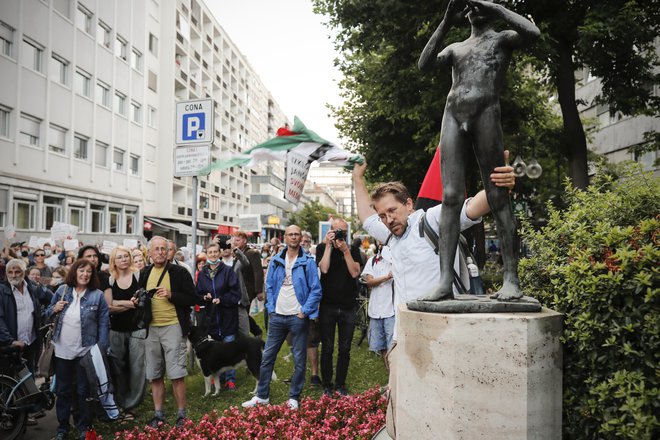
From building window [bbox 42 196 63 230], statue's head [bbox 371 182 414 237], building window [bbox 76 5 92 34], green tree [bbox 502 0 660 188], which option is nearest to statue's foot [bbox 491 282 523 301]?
statue's head [bbox 371 182 414 237]

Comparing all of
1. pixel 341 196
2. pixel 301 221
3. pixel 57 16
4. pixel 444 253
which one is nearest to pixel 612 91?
pixel 444 253

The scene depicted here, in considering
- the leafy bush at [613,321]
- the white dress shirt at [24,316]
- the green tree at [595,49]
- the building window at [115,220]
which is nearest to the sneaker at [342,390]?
the white dress shirt at [24,316]

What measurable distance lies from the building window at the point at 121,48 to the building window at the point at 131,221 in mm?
9640

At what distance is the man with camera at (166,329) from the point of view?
5863mm

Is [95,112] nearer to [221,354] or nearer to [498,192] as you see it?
[221,354]

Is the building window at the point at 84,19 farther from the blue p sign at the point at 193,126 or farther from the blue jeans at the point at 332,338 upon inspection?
the blue jeans at the point at 332,338

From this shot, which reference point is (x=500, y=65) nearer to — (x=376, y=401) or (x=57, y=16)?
(x=376, y=401)

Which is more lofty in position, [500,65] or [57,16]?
[57,16]

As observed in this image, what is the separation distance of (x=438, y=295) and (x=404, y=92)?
10828 millimetres

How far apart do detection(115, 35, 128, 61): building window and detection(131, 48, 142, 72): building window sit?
→ 0.67 meters

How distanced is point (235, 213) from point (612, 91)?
56204 millimetres

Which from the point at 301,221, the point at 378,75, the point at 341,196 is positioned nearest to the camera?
the point at 378,75

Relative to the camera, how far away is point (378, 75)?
540 inches

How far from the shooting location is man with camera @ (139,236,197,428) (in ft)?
19.2
